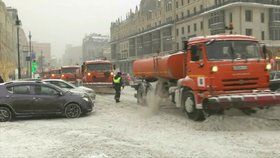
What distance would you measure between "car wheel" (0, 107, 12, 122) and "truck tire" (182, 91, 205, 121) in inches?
254

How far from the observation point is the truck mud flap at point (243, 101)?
44.8 feet

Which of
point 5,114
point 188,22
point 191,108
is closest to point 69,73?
point 5,114

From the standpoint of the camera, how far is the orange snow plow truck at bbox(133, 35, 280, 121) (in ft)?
45.4

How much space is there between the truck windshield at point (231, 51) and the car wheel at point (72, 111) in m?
5.90

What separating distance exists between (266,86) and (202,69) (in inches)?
84.5

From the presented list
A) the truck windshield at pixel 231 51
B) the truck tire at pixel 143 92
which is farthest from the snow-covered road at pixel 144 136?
the truck tire at pixel 143 92

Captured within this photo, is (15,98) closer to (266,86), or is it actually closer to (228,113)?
(228,113)

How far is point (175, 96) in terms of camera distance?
663 inches

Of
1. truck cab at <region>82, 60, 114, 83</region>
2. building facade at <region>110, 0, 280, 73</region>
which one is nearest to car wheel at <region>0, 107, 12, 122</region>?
truck cab at <region>82, 60, 114, 83</region>

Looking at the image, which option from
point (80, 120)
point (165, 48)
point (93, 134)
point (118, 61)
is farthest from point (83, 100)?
point (118, 61)

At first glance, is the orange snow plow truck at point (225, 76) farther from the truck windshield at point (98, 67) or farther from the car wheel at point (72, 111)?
the truck windshield at point (98, 67)

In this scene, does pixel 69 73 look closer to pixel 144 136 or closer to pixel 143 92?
pixel 143 92

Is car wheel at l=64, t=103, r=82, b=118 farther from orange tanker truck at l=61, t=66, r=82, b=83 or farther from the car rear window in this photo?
orange tanker truck at l=61, t=66, r=82, b=83

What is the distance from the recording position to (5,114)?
16.7m
